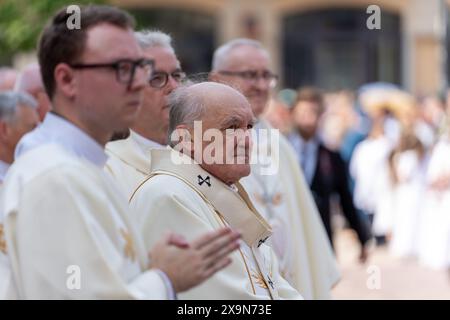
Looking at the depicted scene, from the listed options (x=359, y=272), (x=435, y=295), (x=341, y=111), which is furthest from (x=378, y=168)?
(x=435, y=295)

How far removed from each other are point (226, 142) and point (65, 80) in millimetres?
910

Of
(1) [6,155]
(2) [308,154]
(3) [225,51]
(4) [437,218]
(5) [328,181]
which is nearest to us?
(1) [6,155]

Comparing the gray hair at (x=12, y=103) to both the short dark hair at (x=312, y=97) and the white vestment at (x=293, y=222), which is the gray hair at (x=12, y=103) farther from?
the short dark hair at (x=312, y=97)

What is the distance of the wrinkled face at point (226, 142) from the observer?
12.5 feet

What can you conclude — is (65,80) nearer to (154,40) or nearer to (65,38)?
(65,38)

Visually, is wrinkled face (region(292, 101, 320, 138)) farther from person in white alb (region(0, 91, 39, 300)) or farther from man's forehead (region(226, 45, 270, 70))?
person in white alb (region(0, 91, 39, 300))

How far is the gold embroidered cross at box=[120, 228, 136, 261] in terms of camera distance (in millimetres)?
2930

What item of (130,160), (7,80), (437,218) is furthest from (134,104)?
(437,218)

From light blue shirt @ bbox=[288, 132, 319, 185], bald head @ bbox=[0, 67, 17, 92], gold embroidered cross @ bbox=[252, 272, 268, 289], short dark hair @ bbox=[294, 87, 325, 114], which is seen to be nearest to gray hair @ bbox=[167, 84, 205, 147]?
gold embroidered cross @ bbox=[252, 272, 268, 289]

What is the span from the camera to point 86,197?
2.85m

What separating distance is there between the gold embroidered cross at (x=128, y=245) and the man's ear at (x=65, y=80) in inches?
14.1

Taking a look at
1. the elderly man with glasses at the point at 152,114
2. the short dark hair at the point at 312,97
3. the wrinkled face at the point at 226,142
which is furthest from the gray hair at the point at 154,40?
the short dark hair at the point at 312,97

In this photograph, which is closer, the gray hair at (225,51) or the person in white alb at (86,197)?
the person in white alb at (86,197)

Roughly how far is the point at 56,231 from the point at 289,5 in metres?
24.0
